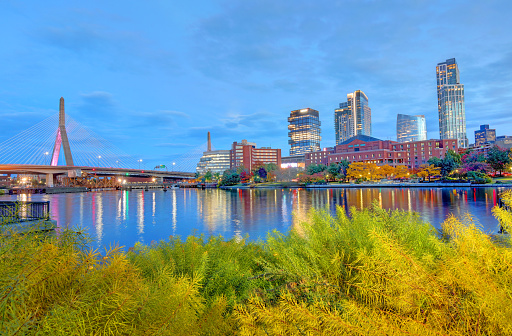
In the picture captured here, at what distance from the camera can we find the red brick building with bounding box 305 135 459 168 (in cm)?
13588

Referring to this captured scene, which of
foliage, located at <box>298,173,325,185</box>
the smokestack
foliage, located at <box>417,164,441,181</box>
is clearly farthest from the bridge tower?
foliage, located at <box>417,164,441,181</box>

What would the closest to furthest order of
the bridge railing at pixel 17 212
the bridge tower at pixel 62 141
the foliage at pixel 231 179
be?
the bridge railing at pixel 17 212, the bridge tower at pixel 62 141, the foliage at pixel 231 179

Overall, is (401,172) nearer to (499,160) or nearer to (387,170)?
(387,170)

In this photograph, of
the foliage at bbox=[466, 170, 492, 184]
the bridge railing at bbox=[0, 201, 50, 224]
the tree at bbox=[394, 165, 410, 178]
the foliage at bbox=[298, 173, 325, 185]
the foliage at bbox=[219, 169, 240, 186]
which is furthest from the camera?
the foliage at bbox=[219, 169, 240, 186]

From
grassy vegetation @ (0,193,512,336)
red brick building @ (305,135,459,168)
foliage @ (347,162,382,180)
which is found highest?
red brick building @ (305,135,459,168)

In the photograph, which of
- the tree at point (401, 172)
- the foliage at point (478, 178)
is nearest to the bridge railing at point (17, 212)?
the foliage at point (478, 178)

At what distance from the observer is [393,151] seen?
140750 mm

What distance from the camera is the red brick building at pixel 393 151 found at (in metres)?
136

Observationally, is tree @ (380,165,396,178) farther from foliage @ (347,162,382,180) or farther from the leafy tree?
the leafy tree

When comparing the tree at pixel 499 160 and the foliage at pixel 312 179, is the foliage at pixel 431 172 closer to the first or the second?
the tree at pixel 499 160

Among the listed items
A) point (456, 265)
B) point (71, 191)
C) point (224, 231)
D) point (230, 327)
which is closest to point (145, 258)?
point (230, 327)

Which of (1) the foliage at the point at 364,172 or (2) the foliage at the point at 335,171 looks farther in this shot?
(2) the foliage at the point at 335,171

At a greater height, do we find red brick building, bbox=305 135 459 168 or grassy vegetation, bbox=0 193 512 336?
red brick building, bbox=305 135 459 168

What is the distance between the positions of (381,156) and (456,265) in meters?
146
